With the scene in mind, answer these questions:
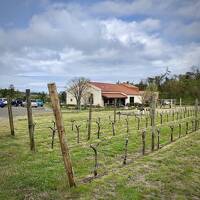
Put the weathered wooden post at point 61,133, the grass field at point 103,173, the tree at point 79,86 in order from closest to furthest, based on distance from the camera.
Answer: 1. the grass field at point 103,173
2. the weathered wooden post at point 61,133
3. the tree at point 79,86

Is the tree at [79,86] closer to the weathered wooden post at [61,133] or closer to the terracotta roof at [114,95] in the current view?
the terracotta roof at [114,95]

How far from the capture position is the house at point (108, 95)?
5756cm

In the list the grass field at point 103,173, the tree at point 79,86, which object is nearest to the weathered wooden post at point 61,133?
the grass field at point 103,173

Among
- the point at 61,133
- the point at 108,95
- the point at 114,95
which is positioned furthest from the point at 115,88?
the point at 61,133

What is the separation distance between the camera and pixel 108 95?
5878 centimetres

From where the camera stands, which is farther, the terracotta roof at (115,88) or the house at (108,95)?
the terracotta roof at (115,88)

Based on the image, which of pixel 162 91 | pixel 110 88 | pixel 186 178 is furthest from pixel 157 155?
pixel 162 91

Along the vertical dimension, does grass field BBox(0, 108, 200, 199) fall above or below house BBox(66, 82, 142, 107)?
below

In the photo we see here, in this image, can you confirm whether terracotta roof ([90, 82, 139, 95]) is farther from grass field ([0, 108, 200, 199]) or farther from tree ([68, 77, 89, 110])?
grass field ([0, 108, 200, 199])

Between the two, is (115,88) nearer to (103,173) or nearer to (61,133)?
(103,173)

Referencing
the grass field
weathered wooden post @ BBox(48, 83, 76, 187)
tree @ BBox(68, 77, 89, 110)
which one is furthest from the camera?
tree @ BBox(68, 77, 89, 110)

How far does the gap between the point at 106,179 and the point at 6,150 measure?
4.82 meters

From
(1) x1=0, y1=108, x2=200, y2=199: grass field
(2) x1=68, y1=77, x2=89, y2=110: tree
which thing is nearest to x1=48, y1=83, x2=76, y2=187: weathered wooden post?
(1) x1=0, y1=108, x2=200, y2=199: grass field

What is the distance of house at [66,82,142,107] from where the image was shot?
189 feet
